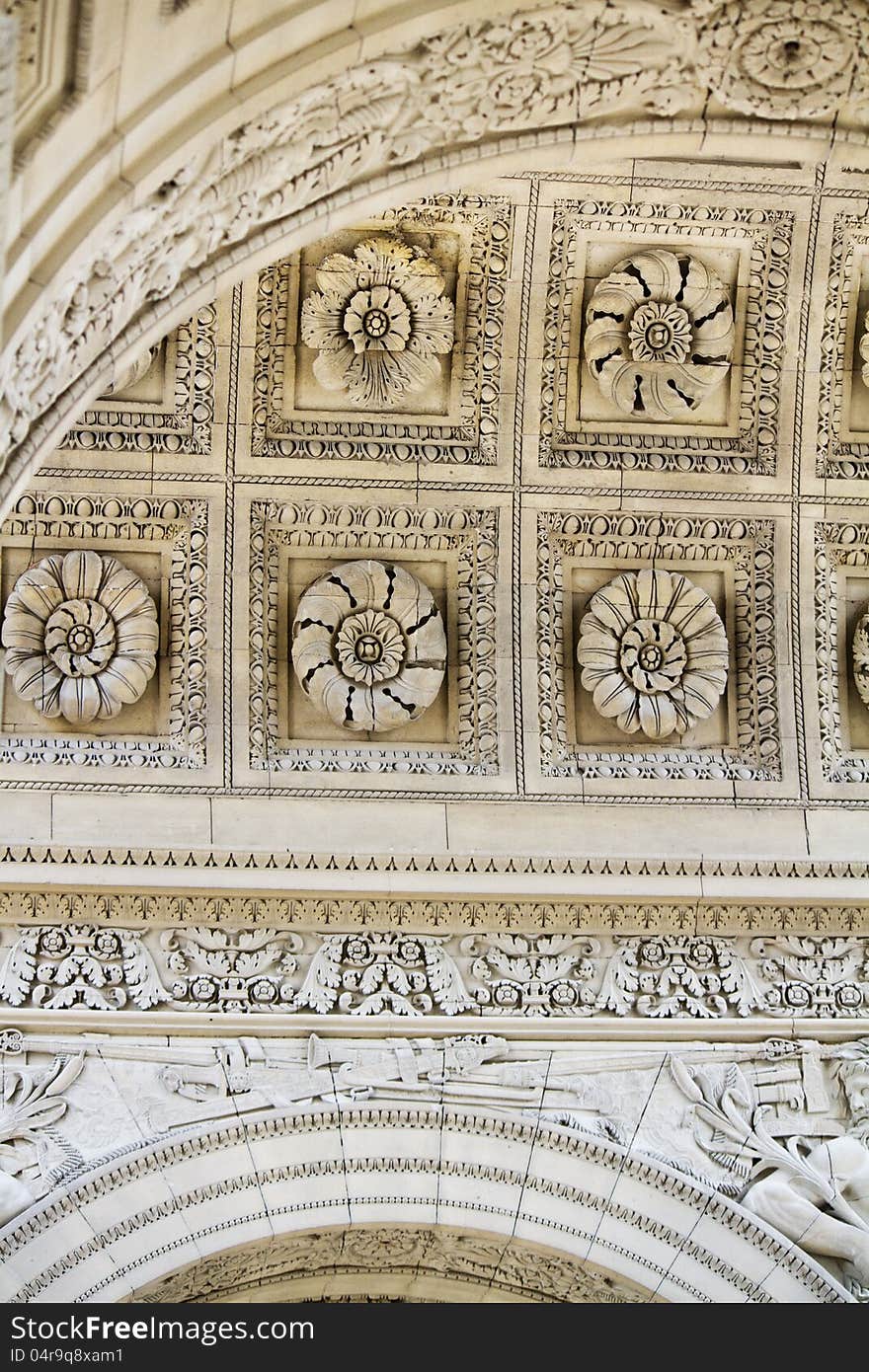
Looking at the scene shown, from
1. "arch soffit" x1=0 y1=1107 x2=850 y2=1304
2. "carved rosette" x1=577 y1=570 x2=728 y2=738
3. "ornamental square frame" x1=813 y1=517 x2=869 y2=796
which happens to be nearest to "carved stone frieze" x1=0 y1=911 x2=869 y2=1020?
"arch soffit" x1=0 y1=1107 x2=850 y2=1304

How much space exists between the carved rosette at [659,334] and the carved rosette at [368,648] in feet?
4.88

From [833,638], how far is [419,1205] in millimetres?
3660

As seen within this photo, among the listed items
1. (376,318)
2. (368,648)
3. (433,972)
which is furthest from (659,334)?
(433,972)

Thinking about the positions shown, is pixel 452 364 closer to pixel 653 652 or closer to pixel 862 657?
pixel 653 652

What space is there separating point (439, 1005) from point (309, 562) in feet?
7.72

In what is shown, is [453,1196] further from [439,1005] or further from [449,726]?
[449,726]

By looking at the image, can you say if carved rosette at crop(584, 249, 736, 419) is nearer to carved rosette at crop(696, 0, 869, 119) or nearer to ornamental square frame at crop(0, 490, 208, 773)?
ornamental square frame at crop(0, 490, 208, 773)

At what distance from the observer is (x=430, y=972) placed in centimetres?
1023

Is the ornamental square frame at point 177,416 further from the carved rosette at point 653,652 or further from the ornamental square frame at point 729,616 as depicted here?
the carved rosette at point 653,652

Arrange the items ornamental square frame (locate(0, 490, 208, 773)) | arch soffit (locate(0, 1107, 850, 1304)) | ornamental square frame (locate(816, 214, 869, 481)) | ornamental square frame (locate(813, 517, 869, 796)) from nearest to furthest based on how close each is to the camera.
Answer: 1. arch soffit (locate(0, 1107, 850, 1304))
2. ornamental square frame (locate(0, 490, 208, 773))
3. ornamental square frame (locate(816, 214, 869, 481))
4. ornamental square frame (locate(813, 517, 869, 796))

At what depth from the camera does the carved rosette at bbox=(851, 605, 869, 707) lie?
35.8ft

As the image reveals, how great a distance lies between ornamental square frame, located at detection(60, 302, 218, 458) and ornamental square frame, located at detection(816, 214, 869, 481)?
10.3ft

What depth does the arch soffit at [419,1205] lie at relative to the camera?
9.44 m

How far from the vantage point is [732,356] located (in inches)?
427
